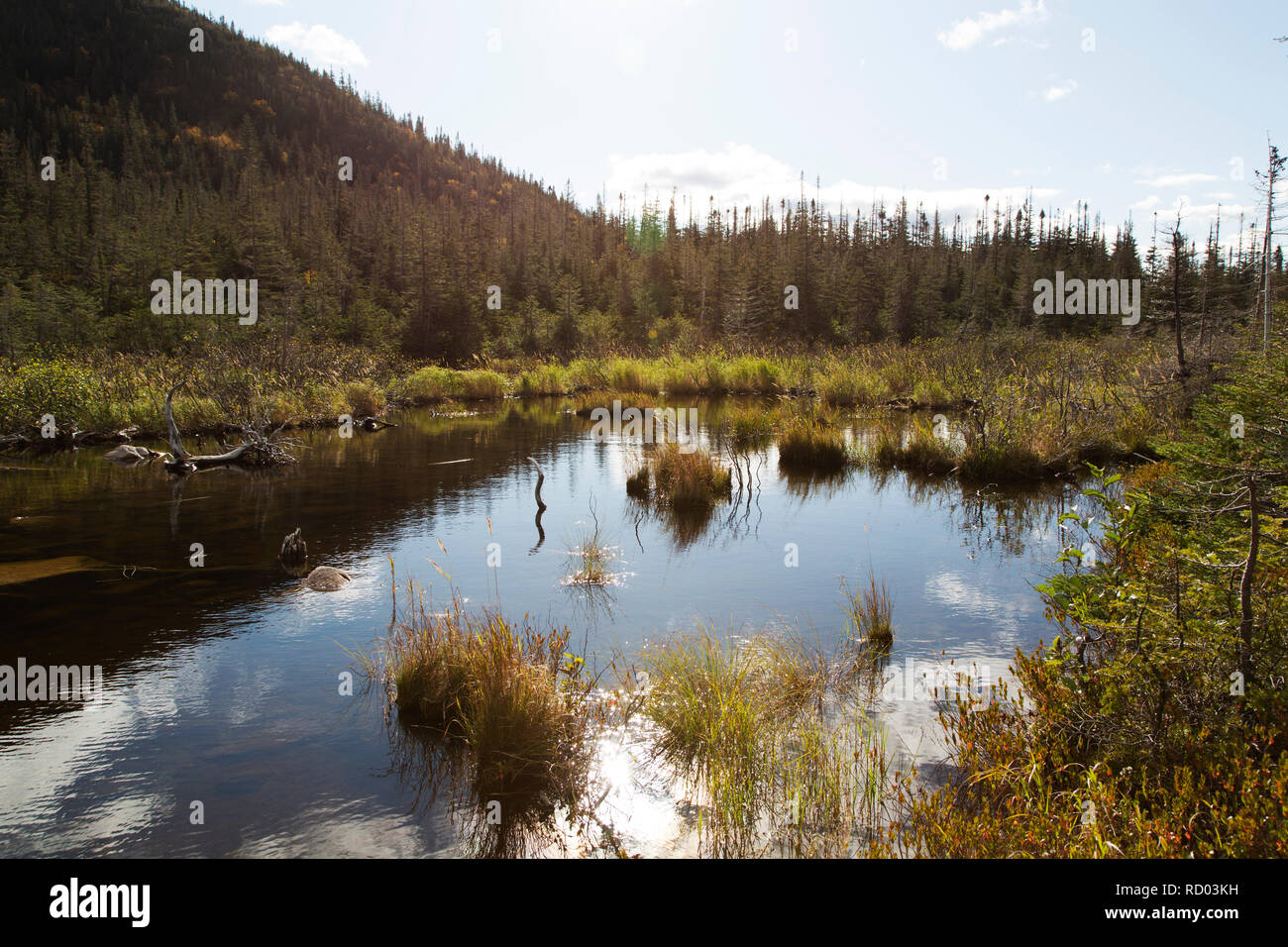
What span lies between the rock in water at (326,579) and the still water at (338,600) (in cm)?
15

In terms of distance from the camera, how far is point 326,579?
27.6ft

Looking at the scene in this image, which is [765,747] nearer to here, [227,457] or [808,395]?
[227,457]

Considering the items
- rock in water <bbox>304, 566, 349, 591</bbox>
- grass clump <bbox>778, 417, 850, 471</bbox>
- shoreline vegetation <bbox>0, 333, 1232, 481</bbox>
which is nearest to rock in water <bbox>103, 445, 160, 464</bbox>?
shoreline vegetation <bbox>0, 333, 1232, 481</bbox>

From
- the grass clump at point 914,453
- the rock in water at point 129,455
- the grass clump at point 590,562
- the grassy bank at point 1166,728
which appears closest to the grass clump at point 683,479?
the grass clump at point 590,562

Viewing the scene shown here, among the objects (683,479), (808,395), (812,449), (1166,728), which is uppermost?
(808,395)

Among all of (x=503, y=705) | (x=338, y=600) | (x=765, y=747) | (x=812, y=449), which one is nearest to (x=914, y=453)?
(x=812, y=449)

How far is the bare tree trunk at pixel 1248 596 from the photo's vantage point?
10.9 ft

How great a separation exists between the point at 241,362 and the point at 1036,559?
20040mm

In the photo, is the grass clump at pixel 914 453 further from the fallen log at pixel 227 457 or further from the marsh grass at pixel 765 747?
the fallen log at pixel 227 457

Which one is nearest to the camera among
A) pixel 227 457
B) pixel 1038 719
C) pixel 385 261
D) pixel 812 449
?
pixel 1038 719

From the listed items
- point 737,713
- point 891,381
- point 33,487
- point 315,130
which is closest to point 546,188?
point 315,130

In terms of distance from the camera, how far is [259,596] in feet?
26.6

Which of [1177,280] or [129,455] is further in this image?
[129,455]

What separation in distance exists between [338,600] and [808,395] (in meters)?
20.1
